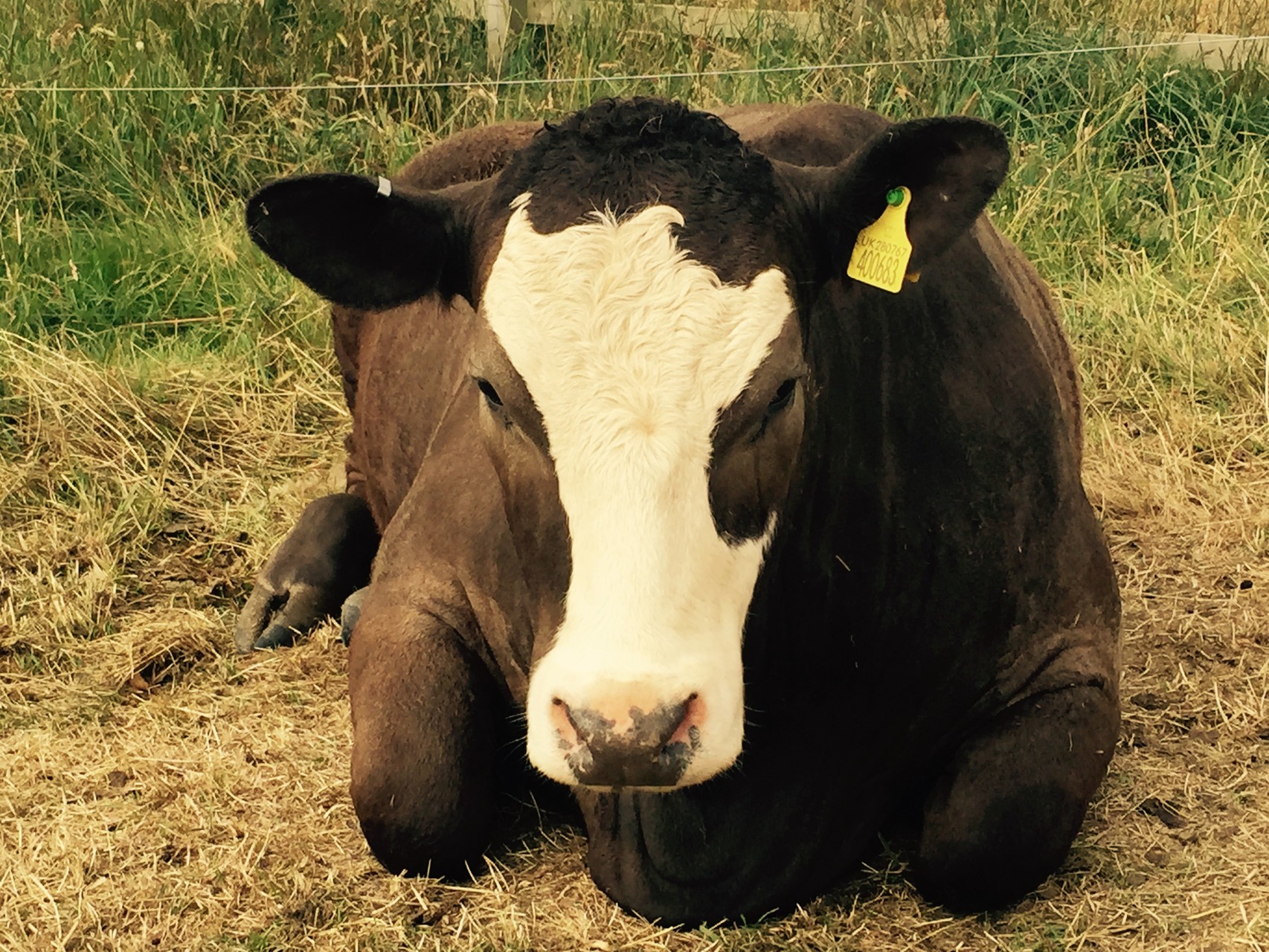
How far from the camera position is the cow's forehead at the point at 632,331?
273cm

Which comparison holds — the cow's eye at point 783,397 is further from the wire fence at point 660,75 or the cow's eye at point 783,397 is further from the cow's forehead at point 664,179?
the wire fence at point 660,75

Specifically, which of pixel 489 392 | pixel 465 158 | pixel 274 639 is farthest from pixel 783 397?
pixel 465 158

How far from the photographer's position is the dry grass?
333 cm

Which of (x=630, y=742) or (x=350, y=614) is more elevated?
(x=630, y=742)

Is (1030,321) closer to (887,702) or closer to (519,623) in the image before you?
(887,702)

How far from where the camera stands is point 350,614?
460cm

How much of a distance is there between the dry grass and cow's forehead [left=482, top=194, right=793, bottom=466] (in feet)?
3.70

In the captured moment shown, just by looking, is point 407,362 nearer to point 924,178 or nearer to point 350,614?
point 350,614

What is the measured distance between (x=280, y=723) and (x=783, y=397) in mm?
1876

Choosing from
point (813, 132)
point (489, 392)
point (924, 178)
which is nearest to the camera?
point (489, 392)

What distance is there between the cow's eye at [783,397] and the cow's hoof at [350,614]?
1.95 metres

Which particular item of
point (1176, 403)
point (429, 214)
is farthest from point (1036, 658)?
point (1176, 403)

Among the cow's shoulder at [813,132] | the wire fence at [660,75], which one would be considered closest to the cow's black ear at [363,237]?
the cow's shoulder at [813,132]

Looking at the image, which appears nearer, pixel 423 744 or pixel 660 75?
pixel 423 744
